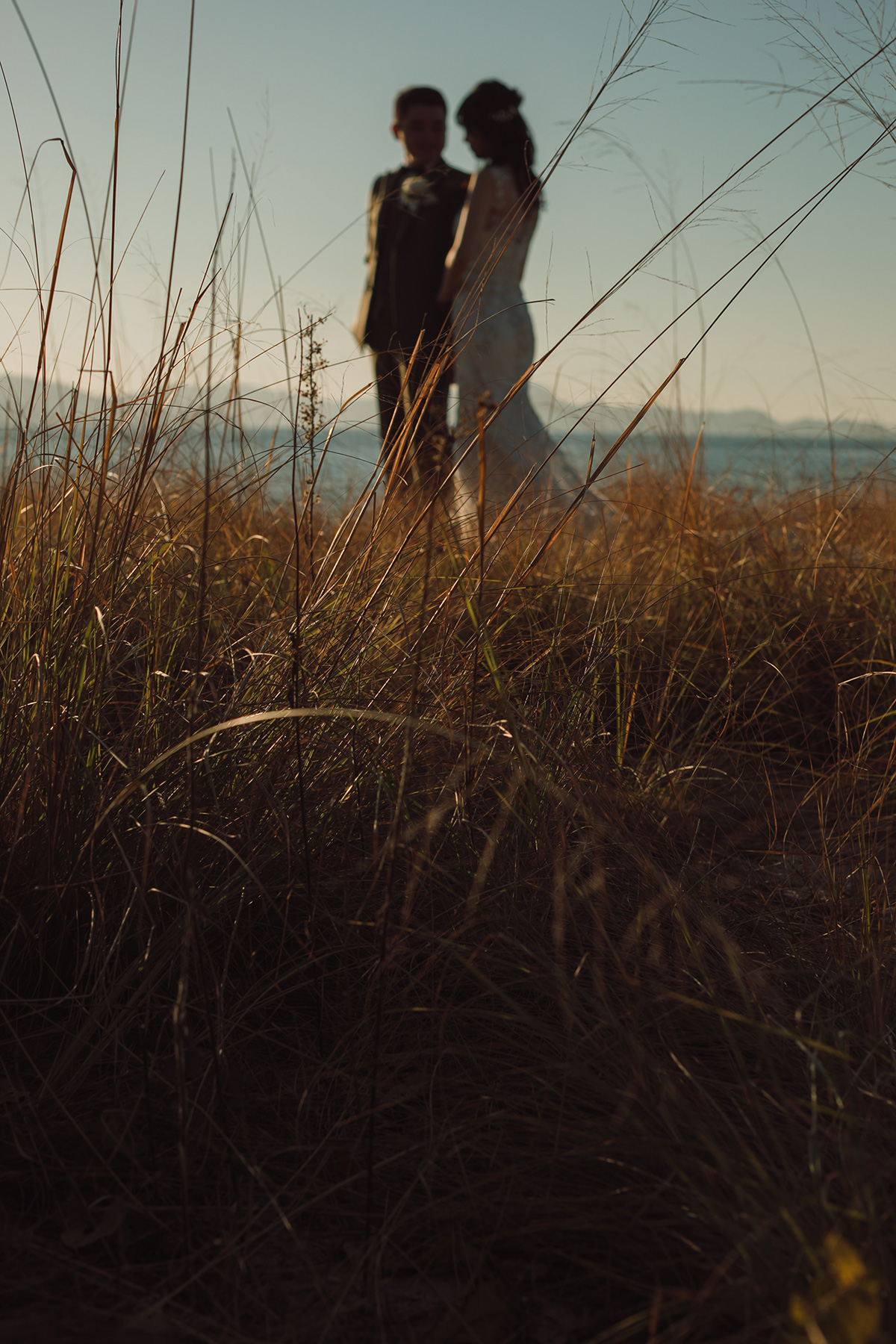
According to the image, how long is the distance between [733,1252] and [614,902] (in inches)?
21.9

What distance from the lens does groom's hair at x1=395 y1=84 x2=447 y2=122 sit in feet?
14.4

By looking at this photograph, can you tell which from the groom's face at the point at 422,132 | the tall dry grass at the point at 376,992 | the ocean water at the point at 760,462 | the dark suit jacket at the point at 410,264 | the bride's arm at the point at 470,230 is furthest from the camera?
the dark suit jacket at the point at 410,264

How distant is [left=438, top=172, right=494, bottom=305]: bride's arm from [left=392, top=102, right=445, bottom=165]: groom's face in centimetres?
40

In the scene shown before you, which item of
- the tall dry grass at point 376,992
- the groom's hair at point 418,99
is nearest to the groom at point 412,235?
the groom's hair at point 418,99

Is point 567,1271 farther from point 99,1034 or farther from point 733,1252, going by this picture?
point 99,1034

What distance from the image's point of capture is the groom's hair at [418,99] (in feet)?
14.4

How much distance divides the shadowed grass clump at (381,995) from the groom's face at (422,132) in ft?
12.1

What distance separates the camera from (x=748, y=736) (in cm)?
199

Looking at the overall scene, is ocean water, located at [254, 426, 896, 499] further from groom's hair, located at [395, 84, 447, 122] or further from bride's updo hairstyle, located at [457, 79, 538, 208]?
groom's hair, located at [395, 84, 447, 122]

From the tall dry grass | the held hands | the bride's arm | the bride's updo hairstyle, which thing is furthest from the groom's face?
the tall dry grass

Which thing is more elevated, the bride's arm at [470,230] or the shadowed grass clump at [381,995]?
the bride's arm at [470,230]

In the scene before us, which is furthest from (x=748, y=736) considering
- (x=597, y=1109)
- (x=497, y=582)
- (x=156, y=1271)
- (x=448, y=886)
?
(x=156, y=1271)

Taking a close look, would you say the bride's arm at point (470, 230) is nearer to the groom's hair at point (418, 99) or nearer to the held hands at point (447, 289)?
the held hands at point (447, 289)

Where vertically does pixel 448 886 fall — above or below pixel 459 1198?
above
